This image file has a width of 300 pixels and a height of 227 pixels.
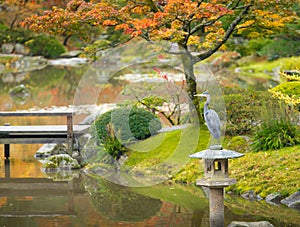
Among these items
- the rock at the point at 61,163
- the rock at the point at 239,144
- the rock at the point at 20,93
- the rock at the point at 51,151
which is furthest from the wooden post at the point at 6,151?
the rock at the point at 20,93

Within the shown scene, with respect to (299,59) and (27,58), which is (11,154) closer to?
(299,59)

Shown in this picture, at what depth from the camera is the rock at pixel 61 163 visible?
13695 millimetres

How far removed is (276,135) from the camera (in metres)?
12.2

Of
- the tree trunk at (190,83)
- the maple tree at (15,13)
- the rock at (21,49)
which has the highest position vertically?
the maple tree at (15,13)

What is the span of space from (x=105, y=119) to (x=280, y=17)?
3.96 metres

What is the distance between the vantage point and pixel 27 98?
2631cm

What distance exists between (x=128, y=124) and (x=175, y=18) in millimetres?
2232

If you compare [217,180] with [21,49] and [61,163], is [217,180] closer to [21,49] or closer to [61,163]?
[61,163]

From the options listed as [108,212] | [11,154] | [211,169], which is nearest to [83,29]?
[11,154]

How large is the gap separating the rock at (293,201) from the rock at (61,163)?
183 inches

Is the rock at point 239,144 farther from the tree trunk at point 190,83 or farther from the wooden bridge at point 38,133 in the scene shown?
the wooden bridge at point 38,133

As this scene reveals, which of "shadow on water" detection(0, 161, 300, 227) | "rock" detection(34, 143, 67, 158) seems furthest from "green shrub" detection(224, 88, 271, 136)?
"rock" detection(34, 143, 67, 158)

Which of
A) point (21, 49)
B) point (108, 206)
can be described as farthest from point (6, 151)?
point (21, 49)

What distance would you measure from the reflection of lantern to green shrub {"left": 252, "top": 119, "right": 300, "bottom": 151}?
128 inches
